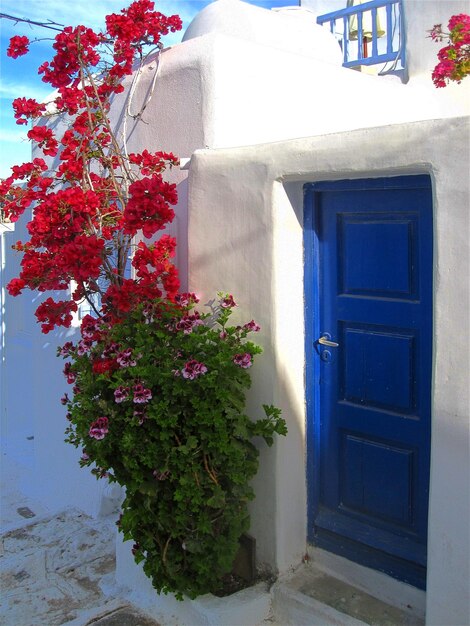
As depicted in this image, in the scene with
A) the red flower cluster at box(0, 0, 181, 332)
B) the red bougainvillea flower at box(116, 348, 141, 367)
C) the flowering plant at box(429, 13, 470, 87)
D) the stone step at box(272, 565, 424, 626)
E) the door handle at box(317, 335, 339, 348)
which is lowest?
the stone step at box(272, 565, 424, 626)

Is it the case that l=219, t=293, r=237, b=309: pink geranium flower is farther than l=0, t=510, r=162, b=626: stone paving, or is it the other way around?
l=0, t=510, r=162, b=626: stone paving

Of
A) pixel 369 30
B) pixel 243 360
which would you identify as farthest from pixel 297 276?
pixel 369 30

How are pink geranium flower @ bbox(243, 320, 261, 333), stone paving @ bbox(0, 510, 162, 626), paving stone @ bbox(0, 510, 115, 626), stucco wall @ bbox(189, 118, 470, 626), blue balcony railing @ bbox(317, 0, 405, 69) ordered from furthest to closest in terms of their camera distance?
blue balcony railing @ bbox(317, 0, 405, 69), paving stone @ bbox(0, 510, 115, 626), stone paving @ bbox(0, 510, 162, 626), pink geranium flower @ bbox(243, 320, 261, 333), stucco wall @ bbox(189, 118, 470, 626)

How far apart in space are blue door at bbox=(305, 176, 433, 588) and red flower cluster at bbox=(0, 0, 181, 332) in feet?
2.67

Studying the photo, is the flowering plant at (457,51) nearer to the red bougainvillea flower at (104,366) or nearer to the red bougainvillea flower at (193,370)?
the red bougainvillea flower at (193,370)

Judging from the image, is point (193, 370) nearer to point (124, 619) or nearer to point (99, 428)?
point (99, 428)

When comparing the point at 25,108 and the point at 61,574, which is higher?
the point at 25,108

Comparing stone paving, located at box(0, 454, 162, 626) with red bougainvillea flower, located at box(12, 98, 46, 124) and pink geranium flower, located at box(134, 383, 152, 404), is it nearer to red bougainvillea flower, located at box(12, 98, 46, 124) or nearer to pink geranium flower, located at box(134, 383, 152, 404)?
pink geranium flower, located at box(134, 383, 152, 404)

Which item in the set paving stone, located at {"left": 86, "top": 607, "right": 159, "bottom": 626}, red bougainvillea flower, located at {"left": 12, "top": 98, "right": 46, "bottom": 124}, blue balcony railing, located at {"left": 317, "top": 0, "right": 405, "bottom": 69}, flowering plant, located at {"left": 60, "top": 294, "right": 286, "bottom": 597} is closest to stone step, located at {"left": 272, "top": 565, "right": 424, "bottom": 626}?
flowering plant, located at {"left": 60, "top": 294, "right": 286, "bottom": 597}

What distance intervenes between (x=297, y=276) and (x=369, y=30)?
4.55 meters

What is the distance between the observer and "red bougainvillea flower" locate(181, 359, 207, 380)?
3352mm

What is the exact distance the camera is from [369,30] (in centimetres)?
727

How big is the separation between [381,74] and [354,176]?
3.96 m

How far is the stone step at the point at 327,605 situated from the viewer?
131 inches
